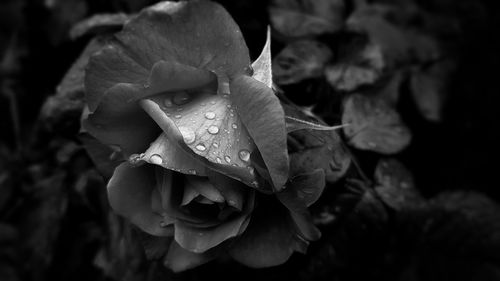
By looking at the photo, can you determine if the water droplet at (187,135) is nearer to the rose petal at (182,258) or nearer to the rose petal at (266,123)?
the rose petal at (266,123)

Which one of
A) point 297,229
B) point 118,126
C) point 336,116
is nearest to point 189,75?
point 118,126

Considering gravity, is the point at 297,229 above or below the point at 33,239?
above

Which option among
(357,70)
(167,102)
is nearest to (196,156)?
(167,102)

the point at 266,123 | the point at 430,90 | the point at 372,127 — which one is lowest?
the point at 430,90

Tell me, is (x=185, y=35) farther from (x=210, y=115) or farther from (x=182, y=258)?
(x=182, y=258)

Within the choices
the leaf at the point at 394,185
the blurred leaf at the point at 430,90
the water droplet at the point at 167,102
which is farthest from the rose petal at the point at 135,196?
the blurred leaf at the point at 430,90

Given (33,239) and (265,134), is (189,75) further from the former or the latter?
(33,239)
